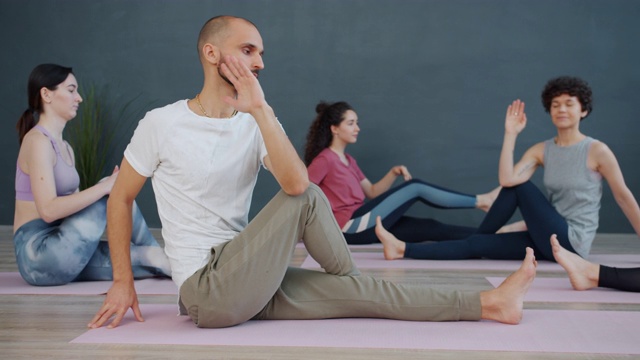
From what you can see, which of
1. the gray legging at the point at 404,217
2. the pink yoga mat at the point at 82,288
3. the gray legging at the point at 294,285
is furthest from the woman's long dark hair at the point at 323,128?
the gray legging at the point at 294,285

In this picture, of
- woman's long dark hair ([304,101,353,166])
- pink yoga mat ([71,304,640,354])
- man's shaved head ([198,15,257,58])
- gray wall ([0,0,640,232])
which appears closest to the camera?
pink yoga mat ([71,304,640,354])

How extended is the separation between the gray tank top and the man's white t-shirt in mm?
2059

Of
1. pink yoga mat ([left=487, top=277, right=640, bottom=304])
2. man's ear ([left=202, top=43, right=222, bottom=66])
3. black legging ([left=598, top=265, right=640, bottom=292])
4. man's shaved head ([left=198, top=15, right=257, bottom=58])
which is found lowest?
pink yoga mat ([left=487, top=277, right=640, bottom=304])

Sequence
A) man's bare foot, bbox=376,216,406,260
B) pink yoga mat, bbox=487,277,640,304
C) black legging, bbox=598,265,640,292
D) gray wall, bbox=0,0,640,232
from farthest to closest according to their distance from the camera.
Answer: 1. gray wall, bbox=0,0,640,232
2. man's bare foot, bbox=376,216,406,260
3. black legging, bbox=598,265,640,292
4. pink yoga mat, bbox=487,277,640,304

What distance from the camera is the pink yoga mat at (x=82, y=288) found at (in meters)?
3.02

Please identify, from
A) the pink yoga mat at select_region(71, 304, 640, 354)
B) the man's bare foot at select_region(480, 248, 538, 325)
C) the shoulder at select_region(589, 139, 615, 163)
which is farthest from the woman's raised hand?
the man's bare foot at select_region(480, 248, 538, 325)

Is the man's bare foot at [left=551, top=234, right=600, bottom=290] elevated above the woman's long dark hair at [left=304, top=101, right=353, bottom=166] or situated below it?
below

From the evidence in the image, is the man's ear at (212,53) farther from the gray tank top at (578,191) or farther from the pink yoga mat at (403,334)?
the gray tank top at (578,191)

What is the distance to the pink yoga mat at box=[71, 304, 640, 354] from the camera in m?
2.12

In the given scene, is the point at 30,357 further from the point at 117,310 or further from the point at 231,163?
the point at 231,163

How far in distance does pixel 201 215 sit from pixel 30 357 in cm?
Result: 60

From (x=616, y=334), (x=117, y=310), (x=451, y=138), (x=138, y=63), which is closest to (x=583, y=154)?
(x=616, y=334)

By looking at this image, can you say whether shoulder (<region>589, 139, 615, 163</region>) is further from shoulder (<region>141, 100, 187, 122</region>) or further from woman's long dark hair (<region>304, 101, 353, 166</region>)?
shoulder (<region>141, 100, 187, 122</region>)

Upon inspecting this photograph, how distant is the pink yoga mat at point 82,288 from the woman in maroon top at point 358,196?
1.86m
